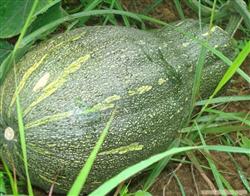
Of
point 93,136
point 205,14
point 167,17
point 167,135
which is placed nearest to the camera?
point 93,136

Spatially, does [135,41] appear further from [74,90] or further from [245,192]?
[245,192]

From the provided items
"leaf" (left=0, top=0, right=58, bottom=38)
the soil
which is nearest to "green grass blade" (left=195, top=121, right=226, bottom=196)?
the soil

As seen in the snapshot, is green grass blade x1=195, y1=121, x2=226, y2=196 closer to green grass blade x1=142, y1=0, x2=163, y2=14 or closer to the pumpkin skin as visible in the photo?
the pumpkin skin

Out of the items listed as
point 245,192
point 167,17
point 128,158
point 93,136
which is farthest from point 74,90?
point 167,17

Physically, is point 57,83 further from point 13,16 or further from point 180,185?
point 180,185

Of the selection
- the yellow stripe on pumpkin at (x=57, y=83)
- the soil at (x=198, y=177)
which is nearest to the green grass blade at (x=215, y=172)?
the soil at (x=198, y=177)

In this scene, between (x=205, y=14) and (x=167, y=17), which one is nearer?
(x=205, y=14)

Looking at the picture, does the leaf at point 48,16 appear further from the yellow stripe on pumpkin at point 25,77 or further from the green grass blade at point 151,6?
the green grass blade at point 151,6

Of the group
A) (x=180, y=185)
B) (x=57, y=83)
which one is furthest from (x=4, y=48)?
(x=180, y=185)
